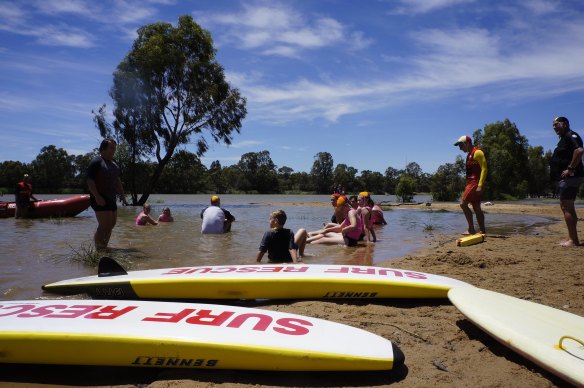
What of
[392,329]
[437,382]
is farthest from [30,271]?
[437,382]

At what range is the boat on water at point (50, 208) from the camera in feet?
47.2

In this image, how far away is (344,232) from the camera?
7.97 m

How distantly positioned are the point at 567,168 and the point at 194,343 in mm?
6083

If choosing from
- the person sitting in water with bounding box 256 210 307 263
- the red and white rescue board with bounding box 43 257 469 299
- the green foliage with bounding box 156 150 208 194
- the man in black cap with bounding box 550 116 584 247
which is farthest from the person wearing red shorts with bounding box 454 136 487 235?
the green foliage with bounding box 156 150 208 194

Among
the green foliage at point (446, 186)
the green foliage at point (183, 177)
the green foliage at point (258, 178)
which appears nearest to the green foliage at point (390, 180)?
the green foliage at point (258, 178)

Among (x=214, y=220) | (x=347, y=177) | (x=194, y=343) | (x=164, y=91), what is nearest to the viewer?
(x=194, y=343)

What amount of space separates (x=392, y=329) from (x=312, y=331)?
2.60ft

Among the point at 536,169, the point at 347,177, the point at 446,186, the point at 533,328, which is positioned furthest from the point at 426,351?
the point at 347,177

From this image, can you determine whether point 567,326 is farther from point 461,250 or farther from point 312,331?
point 461,250

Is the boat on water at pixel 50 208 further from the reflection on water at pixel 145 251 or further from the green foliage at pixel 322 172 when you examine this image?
the green foliage at pixel 322 172

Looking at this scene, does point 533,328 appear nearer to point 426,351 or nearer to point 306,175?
point 426,351

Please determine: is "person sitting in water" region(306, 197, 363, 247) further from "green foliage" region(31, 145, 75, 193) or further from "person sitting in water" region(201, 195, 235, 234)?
"green foliage" region(31, 145, 75, 193)

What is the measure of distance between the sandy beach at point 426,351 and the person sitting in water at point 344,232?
9.88ft

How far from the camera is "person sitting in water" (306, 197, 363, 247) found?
26.1 ft
